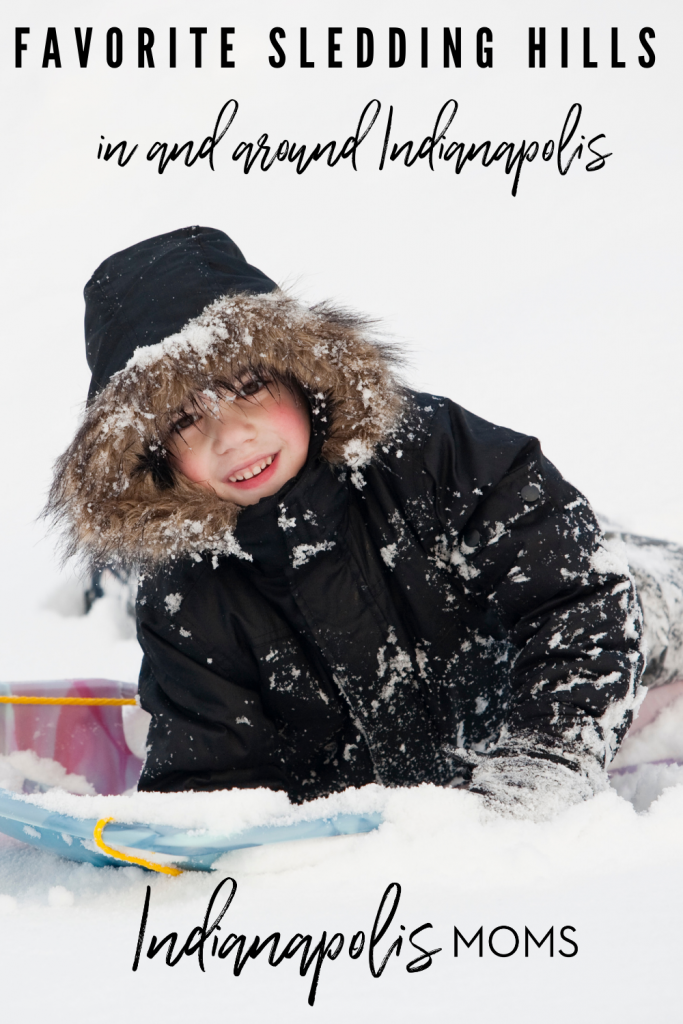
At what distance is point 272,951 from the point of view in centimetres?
72

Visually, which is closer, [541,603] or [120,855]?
[120,855]

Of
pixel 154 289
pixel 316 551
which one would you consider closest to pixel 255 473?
pixel 316 551

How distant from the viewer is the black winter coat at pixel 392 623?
1.10 meters

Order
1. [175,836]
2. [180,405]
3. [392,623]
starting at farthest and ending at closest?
[392,623]
[180,405]
[175,836]

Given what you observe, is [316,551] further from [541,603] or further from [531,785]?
[531,785]

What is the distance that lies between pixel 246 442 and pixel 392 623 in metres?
0.32

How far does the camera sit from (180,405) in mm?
1086

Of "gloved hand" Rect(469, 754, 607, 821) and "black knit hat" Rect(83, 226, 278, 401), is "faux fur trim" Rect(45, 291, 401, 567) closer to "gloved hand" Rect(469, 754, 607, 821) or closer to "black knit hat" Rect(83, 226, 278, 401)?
"black knit hat" Rect(83, 226, 278, 401)

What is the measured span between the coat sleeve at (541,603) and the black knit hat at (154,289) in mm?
357

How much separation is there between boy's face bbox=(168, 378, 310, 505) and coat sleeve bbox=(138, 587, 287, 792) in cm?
23

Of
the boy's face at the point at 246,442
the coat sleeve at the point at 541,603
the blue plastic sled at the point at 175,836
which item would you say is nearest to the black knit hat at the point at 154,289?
the boy's face at the point at 246,442

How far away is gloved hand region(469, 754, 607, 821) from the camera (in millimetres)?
911

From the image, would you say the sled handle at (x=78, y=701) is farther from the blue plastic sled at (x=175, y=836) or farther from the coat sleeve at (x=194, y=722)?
the blue plastic sled at (x=175, y=836)

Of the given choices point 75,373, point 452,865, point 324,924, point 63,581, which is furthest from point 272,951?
point 75,373
